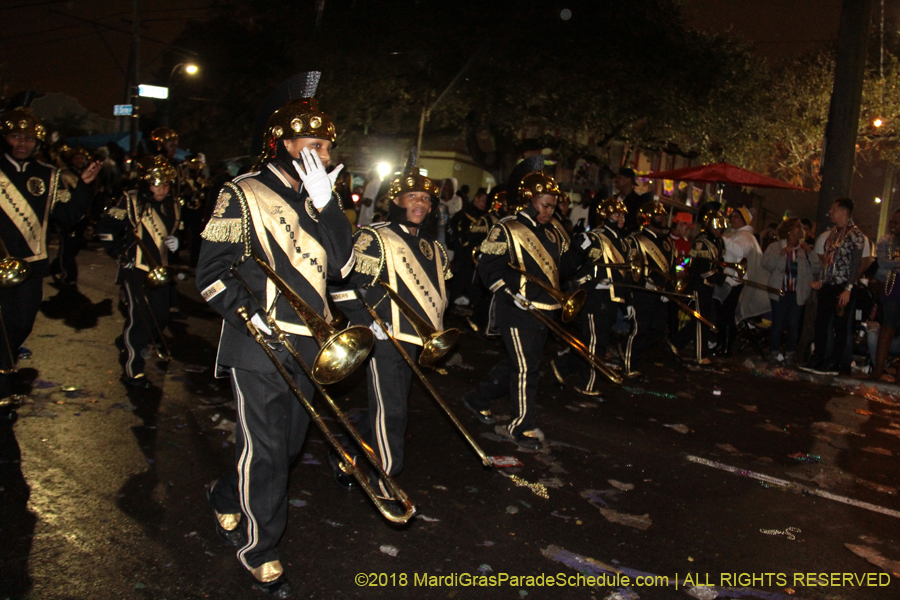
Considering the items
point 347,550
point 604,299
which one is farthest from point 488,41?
point 347,550

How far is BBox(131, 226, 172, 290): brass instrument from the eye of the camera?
6531mm

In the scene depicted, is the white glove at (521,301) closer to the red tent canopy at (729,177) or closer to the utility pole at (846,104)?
the utility pole at (846,104)

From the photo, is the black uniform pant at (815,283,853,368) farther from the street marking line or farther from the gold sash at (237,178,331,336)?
the gold sash at (237,178,331,336)

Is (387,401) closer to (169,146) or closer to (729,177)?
(169,146)

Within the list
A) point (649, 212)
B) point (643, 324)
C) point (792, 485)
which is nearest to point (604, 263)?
point (643, 324)

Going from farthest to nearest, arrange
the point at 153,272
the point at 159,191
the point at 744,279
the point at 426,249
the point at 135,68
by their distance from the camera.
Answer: the point at 135,68
the point at 744,279
the point at 159,191
the point at 153,272
the point at 426,249

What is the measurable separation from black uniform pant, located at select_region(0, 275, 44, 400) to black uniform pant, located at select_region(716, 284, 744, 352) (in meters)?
9.88

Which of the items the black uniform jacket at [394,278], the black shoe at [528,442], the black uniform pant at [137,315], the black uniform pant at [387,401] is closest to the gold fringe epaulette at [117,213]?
the black uniform pant at [137,315]

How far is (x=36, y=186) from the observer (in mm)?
5719

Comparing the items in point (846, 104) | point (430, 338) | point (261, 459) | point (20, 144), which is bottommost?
point (261, 459)

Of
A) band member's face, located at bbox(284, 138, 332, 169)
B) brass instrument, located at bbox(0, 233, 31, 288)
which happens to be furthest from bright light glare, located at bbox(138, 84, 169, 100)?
band member's face, located at bbox(284, 138, 332, 169)

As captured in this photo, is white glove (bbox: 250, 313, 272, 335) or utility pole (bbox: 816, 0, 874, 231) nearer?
white glove (bbox: 250, 313, 272, 335)

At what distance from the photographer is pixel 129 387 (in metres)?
6.62

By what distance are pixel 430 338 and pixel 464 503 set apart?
1.23 metres
